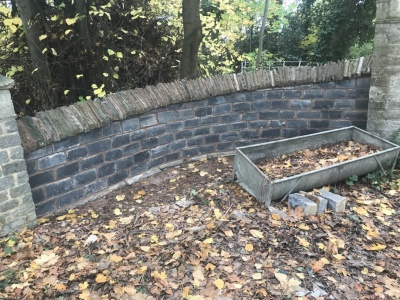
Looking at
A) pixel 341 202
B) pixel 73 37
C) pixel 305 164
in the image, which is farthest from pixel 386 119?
pixel 73 37

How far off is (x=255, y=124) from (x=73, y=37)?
348 cm

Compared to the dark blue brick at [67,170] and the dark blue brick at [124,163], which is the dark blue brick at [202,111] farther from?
the dark blue brick at [67,170]

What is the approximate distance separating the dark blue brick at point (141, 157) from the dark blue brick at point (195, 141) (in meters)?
0.70

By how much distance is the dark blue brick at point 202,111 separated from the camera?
16.2ft

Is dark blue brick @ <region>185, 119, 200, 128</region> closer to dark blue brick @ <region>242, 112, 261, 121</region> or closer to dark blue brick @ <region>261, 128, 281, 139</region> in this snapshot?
dark blue brick @ <region>242, 112, 261, 121</region>

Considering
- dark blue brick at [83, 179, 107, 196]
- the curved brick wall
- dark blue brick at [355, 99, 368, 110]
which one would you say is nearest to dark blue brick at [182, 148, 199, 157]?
the curved brick wall

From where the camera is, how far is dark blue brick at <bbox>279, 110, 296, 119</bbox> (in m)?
5.32

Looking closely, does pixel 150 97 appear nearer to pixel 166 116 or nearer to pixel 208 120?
pixel 166 116

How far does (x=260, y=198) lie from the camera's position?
3736 mm

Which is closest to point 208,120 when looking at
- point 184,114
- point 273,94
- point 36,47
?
point 184,114

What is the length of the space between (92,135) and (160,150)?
3.50 ft

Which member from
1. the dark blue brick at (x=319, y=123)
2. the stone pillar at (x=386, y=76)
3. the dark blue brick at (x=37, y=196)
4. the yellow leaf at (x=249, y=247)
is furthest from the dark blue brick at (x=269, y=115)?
the dark blue brick at (x=37, y=196)

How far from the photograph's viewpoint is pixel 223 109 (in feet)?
16.8

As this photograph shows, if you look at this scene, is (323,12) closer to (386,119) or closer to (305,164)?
(386,119)
